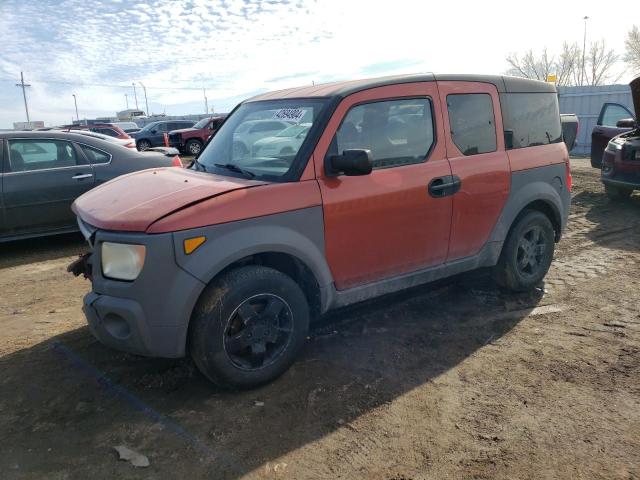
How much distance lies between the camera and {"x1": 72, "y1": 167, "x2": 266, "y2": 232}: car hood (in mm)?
2994

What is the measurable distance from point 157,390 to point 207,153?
1893 mm

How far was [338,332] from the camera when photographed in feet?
13.6

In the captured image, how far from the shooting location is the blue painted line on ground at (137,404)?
271cm

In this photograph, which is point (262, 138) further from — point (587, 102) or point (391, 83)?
point (587, 102)

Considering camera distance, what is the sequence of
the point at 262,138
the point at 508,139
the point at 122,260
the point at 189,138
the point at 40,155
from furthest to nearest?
the point at 189,138 → the point at 40,155 → the point at 508,139 → the point at 262,138 → the point at 122,260

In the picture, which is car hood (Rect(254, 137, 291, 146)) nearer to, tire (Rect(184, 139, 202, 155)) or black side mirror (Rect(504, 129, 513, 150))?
black side mirror (Rect(504, 129, 513, 150))

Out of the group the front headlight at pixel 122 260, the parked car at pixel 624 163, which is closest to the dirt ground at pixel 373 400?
the front headlight at pixel 122 260

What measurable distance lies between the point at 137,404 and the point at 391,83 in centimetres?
276

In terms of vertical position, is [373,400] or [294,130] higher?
[294,130]

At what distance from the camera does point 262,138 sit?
385 centimetres

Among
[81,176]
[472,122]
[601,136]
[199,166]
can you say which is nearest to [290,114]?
[199,166]

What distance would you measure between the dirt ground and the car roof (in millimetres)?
1837

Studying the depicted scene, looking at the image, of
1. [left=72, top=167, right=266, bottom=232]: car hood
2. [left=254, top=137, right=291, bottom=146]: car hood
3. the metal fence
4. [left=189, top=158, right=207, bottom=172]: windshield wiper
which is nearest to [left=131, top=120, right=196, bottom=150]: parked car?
the metal fence

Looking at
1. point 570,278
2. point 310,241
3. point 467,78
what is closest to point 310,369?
point 310,241
